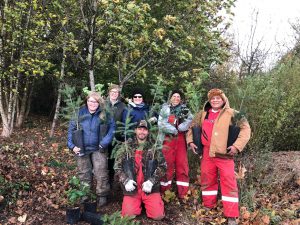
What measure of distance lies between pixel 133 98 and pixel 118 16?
8.38ft

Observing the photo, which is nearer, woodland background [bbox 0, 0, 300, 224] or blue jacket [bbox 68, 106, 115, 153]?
blue jacket [bbox 68, 106, 115, 153]

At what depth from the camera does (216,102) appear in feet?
17.0

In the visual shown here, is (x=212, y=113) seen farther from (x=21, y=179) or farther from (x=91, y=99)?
(x=21, y=179)

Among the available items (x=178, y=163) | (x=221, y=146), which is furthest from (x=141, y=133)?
(x=221, y=146)

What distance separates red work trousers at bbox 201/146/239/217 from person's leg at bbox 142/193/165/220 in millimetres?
821

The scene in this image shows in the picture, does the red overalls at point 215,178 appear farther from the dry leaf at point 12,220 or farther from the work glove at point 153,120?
the dry leaf at point 12,220

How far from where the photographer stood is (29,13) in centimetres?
885

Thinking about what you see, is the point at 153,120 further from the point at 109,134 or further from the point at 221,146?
the point at 221,146

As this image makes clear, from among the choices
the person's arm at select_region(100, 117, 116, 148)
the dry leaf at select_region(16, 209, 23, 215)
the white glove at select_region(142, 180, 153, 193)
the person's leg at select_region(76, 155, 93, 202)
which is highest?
the person's arm at select_region(100, 117, 116, 148)

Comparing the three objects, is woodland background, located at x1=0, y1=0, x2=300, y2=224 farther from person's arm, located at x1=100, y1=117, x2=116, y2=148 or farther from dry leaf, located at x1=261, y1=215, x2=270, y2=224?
person's arm, located at x1=100, y1=117, x2=116, y2=148

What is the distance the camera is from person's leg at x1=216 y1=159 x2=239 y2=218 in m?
4.93

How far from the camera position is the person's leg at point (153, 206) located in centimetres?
494

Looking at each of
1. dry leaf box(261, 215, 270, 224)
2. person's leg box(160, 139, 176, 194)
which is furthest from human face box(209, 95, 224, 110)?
dry leaf box(261, 215, 270, 224)

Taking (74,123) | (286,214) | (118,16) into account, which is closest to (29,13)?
(118,16)
